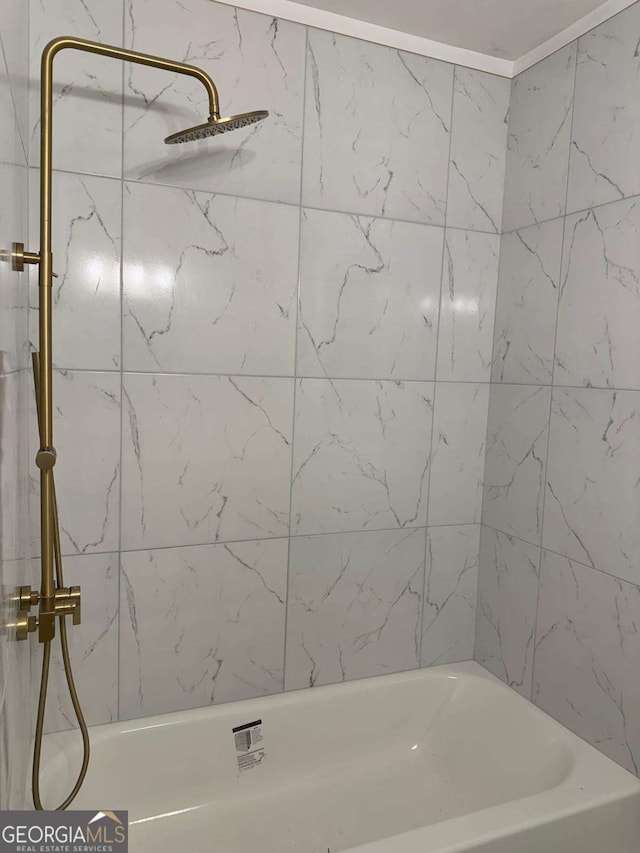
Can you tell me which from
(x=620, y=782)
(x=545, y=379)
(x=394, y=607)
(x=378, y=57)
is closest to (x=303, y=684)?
(x=394, y=607)

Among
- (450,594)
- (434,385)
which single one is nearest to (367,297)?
(434,385)

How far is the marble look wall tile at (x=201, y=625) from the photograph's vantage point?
66.6 inches

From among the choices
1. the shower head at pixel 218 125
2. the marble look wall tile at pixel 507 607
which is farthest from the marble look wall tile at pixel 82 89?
the marble look wall tile at pixel 507 607

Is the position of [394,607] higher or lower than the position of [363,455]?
lower

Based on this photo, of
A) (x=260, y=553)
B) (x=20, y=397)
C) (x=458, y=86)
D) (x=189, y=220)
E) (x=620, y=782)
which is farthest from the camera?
(x=458, y=86)

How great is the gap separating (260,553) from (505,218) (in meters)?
1.32

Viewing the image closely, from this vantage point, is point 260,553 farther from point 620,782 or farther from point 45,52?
point 45,52

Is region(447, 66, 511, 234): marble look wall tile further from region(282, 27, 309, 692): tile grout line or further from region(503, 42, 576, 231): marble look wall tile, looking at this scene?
region(282, 27, 309, 692): tile grout line

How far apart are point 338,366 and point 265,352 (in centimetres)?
23

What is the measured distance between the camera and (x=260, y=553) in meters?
1.80

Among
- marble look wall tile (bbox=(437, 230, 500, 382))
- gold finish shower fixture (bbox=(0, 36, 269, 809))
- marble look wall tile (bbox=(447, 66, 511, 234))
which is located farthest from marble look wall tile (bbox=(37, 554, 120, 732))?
marble look wall tile (bbox=(447, 66, 511, 234))

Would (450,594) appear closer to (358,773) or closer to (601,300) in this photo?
(358,773)

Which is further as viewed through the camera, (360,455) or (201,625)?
(360,455)

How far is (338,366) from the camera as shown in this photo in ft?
6.07
